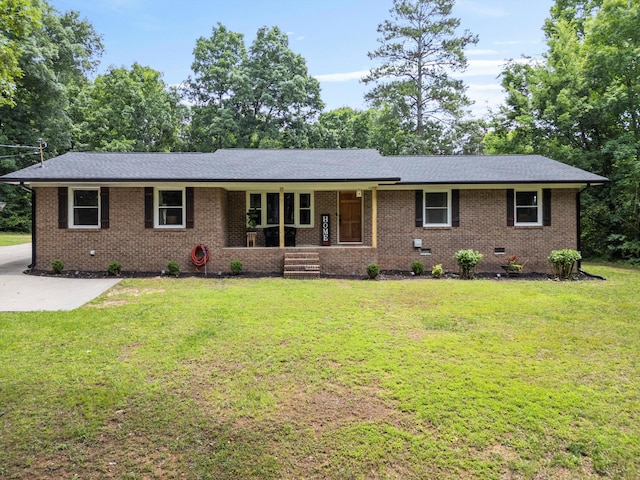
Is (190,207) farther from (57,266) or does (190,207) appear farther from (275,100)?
(275,100)

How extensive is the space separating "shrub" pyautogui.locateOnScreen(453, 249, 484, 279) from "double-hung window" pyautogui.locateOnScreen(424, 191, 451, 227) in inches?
58.7

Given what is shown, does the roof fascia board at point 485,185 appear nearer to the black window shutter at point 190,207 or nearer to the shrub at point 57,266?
the black window shutter at point 190,207

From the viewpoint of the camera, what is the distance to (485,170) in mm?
13008

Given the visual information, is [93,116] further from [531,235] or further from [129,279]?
[531,235]

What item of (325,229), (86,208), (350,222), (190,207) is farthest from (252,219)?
(86,208)

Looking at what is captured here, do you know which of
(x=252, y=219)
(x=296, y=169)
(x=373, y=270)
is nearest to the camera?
(x=373, y=270)

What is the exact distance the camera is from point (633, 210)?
1466 centimetres

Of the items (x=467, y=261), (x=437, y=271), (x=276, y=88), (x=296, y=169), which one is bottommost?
(x=437, y=271)

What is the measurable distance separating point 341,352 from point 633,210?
605 inches

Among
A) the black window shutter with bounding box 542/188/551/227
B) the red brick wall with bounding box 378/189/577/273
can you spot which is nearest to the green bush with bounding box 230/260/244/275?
the red brick wall with bounding box 378/189/577/273

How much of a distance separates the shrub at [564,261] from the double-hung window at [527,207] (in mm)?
1454

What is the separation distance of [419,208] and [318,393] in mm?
9303

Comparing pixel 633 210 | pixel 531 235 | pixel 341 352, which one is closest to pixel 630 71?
pixel 633 210

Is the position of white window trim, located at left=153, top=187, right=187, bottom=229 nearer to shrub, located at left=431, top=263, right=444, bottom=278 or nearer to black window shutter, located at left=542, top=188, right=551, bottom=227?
shrub, located at left=431, top=263, right=444, bottom=278
